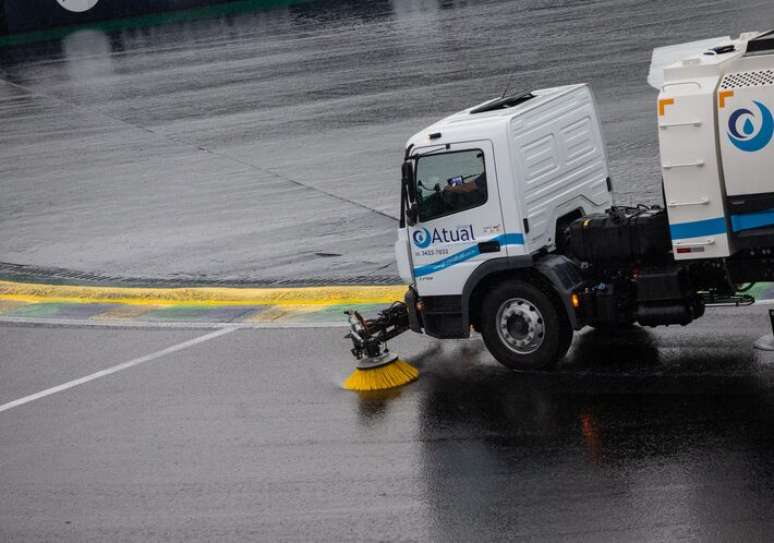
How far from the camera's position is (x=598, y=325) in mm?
11586

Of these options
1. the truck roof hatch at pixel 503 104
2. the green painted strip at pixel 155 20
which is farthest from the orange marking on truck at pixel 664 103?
the green painted strip at pixel 155 20

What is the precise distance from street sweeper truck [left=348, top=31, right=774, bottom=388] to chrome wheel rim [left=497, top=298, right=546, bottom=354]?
1cm

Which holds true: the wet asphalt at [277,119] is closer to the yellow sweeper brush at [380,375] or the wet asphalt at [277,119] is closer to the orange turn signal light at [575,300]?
the yellow sweeper brush at [380,375]

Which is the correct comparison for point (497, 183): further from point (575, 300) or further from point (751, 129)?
point (751, 129)

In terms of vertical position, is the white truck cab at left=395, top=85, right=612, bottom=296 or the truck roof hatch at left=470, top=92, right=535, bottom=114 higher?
the truck roof hatch at left=470, top=92, right=535, bottom=114

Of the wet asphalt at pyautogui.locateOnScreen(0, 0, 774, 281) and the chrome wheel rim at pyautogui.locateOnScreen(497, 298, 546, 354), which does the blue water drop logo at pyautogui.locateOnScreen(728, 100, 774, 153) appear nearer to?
the chrome wheel rim at pyautogui.locateOnScreen(497, 298, 546, 354)

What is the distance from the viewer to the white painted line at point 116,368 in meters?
12.8

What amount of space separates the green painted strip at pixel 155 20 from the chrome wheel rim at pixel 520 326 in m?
30.4

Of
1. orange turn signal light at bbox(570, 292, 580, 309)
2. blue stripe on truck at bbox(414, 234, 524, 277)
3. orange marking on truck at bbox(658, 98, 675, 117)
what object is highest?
orange marking on truck at bbox(658, 98, 675, 117)

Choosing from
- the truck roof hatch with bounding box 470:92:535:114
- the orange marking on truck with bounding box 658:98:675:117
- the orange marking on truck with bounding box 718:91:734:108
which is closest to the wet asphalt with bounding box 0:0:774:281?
the truck roof hatch with bounding box 470:92:535:114

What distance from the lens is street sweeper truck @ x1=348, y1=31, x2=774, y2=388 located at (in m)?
10.4

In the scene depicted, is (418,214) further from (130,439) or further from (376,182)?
(376,182)

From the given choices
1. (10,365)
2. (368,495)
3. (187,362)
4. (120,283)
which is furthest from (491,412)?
(120,283)

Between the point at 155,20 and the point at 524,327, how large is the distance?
1266 inches
